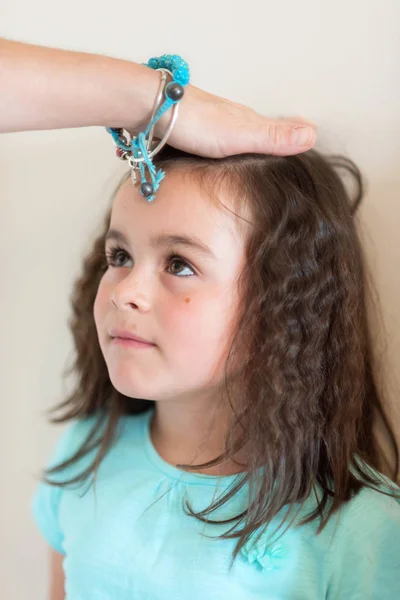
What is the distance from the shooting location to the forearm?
0.69m

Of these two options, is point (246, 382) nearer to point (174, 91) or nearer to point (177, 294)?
point (177, 294)

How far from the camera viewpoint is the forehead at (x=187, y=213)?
0.77 m

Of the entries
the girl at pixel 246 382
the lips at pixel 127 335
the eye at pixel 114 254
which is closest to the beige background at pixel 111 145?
the girl at pixel 246 382

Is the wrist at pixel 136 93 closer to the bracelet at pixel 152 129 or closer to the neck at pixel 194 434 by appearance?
the bracelet at pixel 152 129

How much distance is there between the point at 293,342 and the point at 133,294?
204 mm

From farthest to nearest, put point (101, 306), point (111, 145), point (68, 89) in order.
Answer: point (111, 145) < point (101, 306) < point (68, 89)

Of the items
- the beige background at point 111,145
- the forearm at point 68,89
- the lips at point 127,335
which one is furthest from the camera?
the beige background at point 111,145

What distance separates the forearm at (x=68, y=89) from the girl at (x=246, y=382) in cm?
10

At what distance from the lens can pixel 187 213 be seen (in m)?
0.77

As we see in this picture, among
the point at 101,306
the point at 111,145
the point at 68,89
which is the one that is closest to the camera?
Result: the point at 68,89

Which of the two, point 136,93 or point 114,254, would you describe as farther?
point 114,254

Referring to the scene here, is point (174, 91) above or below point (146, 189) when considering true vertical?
above

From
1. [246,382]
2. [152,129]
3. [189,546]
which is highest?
[152,129]

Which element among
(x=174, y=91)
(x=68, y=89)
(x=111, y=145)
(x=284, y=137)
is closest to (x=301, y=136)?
(x=284, y=137)
